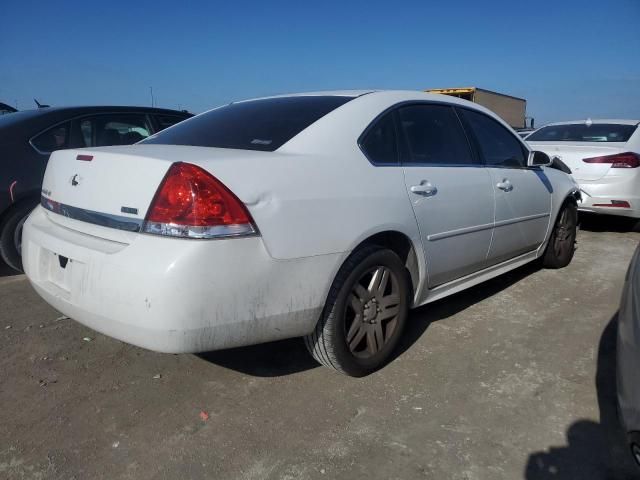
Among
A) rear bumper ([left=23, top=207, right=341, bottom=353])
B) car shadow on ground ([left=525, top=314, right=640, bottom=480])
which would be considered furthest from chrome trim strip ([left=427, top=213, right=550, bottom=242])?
car shadow on ground ([left=525, top=314, right=640, bottom=480])

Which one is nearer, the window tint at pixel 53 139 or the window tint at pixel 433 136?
the window tint at pixel 433 136

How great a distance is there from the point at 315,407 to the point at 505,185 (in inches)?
81.2

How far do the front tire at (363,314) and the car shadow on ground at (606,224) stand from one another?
5091 millimetres

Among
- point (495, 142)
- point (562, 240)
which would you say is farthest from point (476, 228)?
point (562, 240)

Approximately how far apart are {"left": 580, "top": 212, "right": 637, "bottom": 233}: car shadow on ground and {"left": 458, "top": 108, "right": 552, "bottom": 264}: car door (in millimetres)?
3204

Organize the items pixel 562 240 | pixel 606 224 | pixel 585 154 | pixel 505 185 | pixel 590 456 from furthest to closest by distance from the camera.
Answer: pixel 606 224 → pixel 585 154 → pixel 562 240 → pixel 505 185 → pixel 590 456

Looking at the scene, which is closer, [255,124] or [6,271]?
[255,124]

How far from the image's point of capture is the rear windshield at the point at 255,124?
8.19 ft

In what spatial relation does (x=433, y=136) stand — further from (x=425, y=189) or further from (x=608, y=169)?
(x=608, y=169)

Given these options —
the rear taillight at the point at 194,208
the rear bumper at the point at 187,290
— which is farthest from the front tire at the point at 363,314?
the rear taillight at the point at 194,208

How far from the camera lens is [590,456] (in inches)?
81.0

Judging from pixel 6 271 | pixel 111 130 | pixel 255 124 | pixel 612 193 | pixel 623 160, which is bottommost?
pixel 6 271

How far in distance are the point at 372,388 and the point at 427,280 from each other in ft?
2.36

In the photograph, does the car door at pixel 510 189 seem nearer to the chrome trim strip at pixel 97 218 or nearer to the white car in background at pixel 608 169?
the white car in background at pixel 608 169
